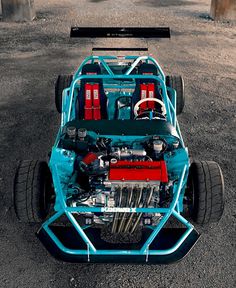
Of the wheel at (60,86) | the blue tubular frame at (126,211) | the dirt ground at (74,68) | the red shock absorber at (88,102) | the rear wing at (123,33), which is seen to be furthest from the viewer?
the rear wing at (123,33)

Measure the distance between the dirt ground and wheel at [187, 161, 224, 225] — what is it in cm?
42

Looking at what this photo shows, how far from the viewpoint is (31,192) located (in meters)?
4.93

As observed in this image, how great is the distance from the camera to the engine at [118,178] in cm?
454

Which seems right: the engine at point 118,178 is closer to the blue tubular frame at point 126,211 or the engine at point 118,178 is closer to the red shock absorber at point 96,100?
the blue tubular frame at point 126,211

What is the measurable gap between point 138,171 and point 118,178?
0.81 feet

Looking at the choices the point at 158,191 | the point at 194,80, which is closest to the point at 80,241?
the point at 158,191

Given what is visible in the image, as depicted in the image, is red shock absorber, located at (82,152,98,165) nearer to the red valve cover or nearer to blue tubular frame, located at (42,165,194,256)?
the red valve cover

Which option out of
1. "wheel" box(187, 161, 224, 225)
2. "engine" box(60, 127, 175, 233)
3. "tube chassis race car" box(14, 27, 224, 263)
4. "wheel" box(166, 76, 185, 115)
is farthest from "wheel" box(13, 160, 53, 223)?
"wheel" box(166, 76, 185, 115)

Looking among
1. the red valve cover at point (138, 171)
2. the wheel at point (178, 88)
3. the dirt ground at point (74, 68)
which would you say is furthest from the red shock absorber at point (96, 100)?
the wheel at point (178, 88)

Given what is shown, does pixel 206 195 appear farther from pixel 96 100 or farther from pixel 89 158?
pixel 96 100

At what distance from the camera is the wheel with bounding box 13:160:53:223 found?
494cm

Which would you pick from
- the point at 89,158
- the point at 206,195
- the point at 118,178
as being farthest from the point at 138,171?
the point at 206,195

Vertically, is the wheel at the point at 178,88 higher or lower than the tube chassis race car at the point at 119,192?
lower

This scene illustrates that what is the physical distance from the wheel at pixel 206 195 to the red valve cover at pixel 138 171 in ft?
2.07
